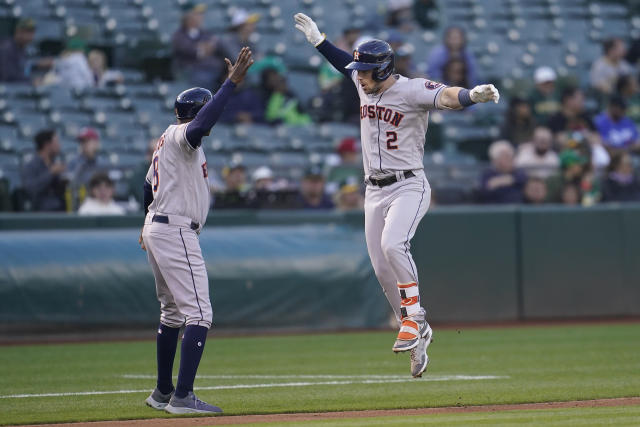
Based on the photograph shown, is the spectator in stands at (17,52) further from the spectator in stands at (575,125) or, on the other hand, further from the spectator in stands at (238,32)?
Result: the spectator in stands at (575,125)

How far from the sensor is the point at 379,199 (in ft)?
24.1

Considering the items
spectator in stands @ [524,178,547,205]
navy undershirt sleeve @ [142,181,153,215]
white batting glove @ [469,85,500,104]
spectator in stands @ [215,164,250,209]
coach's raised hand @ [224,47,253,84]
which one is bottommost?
spectator in stands @ [524,178,547,205]

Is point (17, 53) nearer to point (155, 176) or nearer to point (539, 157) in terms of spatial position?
point (539, 157)

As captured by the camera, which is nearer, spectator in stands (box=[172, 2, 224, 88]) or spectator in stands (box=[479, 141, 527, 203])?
spectator in stands (box=[479, 141, 527, 203])

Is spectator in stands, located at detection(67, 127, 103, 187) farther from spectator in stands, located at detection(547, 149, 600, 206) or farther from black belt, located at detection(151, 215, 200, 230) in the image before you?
black belt, located at detection(151, 215, 200, 230)

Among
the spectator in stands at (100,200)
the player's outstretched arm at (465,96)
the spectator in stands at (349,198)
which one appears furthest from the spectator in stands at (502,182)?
the player's outstretched arm at (465,96)

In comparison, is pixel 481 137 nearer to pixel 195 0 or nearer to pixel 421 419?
pixel 195 0

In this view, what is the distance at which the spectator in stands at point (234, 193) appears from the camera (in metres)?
13.2

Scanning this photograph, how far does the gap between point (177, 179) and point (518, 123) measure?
940cm

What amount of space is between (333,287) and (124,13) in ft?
20.8

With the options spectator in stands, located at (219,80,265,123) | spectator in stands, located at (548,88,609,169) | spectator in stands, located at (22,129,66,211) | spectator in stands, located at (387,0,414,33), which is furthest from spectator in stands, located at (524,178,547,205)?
spectator in stands, located at (22,129,66,211)

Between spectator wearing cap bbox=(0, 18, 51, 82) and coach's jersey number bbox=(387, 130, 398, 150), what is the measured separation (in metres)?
8.41

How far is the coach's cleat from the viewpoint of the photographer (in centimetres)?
684

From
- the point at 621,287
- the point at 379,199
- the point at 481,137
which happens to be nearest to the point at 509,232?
the point at 621,287
